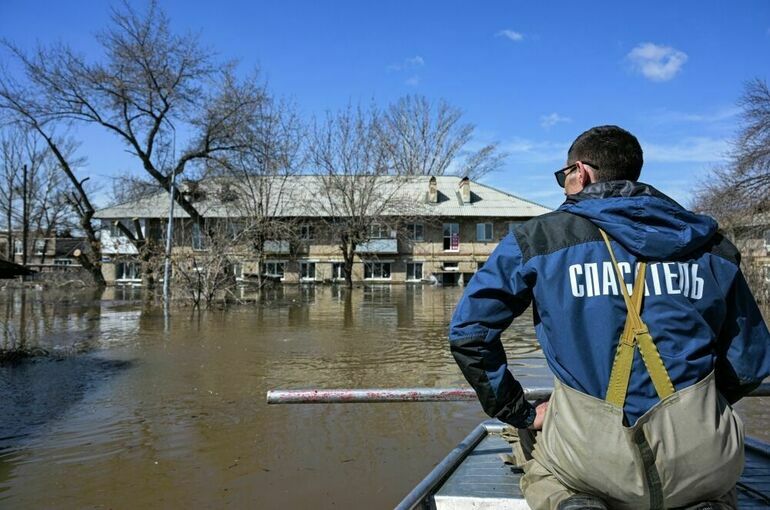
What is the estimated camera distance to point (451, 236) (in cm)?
4519

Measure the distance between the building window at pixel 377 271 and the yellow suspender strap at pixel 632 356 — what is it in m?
41.7

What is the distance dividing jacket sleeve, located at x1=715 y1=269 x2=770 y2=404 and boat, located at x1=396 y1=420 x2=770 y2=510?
3.02 ft

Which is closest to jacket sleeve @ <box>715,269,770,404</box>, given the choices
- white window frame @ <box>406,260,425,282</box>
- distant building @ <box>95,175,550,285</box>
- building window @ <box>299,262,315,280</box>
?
distant building @ <box>95,175,550,285</box>

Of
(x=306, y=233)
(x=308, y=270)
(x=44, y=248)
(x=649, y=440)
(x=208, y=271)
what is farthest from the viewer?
(x=44, y=248)

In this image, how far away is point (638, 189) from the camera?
2031 millimetres

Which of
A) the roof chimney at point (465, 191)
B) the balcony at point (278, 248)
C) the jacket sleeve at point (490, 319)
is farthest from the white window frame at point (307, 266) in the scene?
the jacket sleeve at point (490, 319)

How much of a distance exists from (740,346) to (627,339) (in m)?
0.51

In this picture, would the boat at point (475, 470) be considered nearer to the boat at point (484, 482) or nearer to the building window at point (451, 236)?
the boat at point (484, 482)

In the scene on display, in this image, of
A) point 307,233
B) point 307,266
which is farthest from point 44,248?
point 307,233

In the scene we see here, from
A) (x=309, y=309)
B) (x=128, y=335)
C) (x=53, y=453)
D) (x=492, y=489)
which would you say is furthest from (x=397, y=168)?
(x=492, y=489)

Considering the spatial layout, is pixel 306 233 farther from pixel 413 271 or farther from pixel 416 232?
pixel 413 271

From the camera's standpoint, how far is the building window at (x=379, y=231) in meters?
39.3

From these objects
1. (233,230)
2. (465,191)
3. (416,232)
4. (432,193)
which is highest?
(465,191)

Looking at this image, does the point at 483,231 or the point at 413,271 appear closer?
the point at 413,271
